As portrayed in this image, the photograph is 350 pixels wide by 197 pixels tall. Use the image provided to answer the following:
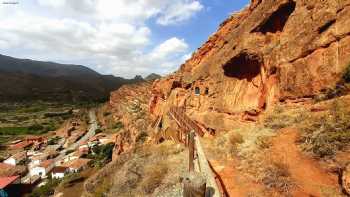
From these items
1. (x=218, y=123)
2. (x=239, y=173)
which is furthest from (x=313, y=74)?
(x=218, y=123)

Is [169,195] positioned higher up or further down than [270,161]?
further down

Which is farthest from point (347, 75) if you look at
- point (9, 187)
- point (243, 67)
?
point (9, 187)

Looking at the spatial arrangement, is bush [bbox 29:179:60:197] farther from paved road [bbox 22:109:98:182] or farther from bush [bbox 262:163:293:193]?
bush [bbox 262:163:293:193]

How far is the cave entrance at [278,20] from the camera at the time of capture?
16128 mm

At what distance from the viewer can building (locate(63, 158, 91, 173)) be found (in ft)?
161

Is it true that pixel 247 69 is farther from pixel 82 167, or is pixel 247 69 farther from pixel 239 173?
pixel 82 167

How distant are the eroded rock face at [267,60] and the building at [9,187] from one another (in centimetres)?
2999

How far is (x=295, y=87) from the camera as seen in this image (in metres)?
13.2

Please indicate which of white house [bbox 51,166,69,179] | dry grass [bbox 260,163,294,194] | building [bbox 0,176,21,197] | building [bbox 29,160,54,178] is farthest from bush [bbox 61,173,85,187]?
dry grass [bbox 260,163,294,194]

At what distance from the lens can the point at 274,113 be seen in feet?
44.3

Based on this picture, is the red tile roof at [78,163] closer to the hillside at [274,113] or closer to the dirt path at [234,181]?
the hillside at [274,113]

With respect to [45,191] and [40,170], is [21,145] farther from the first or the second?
[45,191]

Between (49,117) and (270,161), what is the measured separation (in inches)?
5333

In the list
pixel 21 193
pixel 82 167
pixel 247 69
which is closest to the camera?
pixel 247 69
